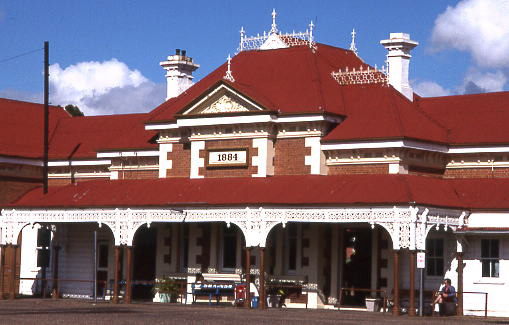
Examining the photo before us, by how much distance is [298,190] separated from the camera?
132ft

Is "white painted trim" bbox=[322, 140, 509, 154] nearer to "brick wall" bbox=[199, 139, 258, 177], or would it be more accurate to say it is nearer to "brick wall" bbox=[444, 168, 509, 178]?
"brick wall" bbox=[444, 168, 509, 178]

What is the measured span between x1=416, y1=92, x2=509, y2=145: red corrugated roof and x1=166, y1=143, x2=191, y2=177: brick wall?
8.54 meters

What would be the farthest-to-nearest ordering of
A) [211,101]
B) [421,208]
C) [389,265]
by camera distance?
[211,101] → [389,265] → [421,208]

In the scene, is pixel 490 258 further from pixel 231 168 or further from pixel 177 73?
pixel 177 73

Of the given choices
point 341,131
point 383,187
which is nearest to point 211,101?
point 341,131

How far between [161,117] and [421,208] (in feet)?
39.7

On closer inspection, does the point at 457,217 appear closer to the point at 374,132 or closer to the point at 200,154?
the point at 374,132

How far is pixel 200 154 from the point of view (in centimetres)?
4409

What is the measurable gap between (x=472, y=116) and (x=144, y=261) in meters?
13.3

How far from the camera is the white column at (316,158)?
4156cm

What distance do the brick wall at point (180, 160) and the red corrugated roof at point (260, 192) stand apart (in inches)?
18.4

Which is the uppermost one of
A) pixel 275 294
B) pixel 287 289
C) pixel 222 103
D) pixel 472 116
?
pixel 222 103

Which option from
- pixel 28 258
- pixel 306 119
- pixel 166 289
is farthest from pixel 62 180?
pixel 306 119

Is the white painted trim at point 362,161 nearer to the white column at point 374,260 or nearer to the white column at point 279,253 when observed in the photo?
the white column at point 374,260
